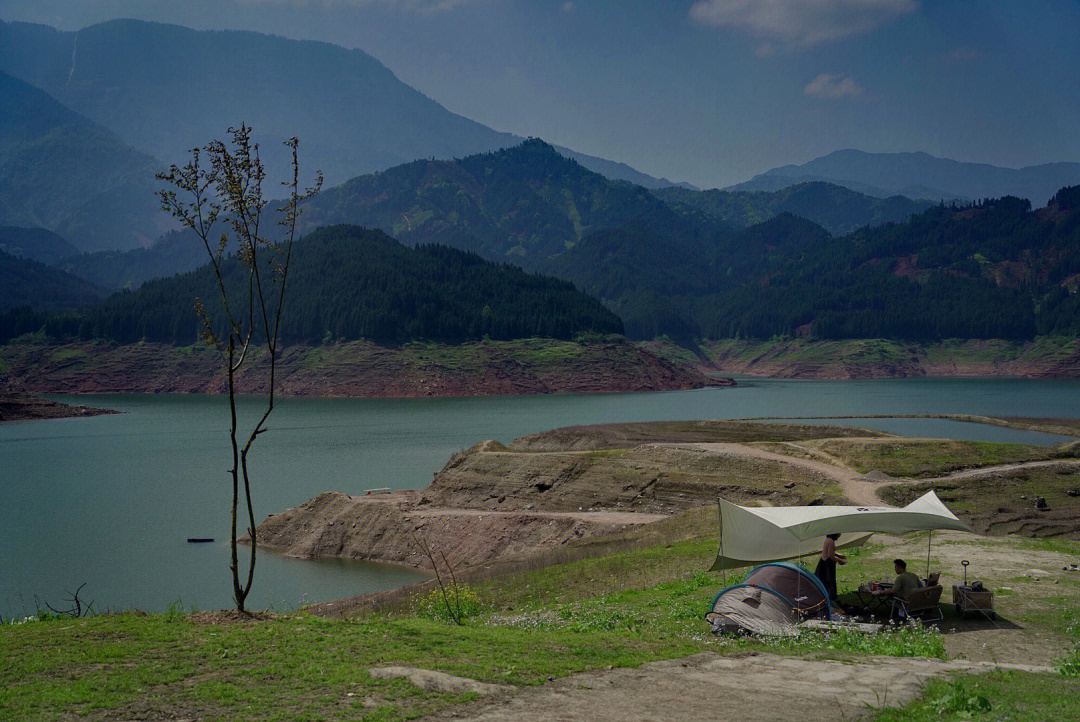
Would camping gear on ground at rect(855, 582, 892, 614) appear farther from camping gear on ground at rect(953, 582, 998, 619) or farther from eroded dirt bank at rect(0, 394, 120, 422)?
eroded dirt bank at rect(0, 394, 120, 422)

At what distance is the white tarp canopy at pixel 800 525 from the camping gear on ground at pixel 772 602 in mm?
2063

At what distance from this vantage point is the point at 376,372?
6988 inches

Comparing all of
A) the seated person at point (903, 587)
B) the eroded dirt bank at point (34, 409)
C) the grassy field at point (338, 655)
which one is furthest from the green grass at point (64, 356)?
the seated person at point (903, 587)

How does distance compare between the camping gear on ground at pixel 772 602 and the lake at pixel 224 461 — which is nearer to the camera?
the camping gear on ground at pixel 772 602

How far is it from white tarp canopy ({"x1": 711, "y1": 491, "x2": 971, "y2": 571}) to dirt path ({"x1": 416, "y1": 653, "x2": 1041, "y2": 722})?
594 cm

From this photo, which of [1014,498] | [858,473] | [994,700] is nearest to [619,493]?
[858,473]

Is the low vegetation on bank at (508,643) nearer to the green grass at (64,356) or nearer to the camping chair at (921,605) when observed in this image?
the camping chair at (921,605)

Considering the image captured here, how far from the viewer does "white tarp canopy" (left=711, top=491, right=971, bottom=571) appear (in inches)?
824

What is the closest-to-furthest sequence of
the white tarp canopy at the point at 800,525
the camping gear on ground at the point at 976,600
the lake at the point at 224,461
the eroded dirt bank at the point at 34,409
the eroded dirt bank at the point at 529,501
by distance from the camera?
the camping gear on ground at the point at 976,600, the white tarp canopy at the point at 800,525, the lake at the point at 224,461, the eroded dirt bank at the point at 529,501, the eroded dirt bank at the point at 34,409

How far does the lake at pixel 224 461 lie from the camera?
4262 cm

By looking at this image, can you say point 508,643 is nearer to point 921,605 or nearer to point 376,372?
point 921,605

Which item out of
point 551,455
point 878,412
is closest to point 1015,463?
point 551,455

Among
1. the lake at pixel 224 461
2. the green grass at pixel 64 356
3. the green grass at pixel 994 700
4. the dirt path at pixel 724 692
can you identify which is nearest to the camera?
the green grass at pixel 994 700

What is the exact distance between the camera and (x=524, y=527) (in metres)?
46.9
